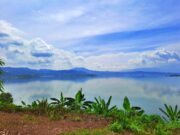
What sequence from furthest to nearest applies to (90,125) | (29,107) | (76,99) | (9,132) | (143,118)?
(76,99) → (29,107) → (143,118) → (90,125) → (9,132)

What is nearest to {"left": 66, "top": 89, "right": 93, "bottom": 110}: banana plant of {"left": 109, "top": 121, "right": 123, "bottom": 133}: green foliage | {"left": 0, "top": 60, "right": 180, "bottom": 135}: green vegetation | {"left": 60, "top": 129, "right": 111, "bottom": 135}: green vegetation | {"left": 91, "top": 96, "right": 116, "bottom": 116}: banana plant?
{"left": 0, "top": 60, "right": 180, "bottom": 135}: green vegetation

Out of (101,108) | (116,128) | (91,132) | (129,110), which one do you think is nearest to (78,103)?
(101,108)

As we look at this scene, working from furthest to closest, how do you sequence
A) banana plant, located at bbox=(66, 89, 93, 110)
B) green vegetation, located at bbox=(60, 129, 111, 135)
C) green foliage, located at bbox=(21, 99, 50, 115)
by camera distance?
1. banana plant, located at bbox=(66, 89, 93, 110)
2. green foliage, located at bbox=(21, 99, 50, 115)
3. green vegetation, located at bbox=(60, 129, 111, 135)

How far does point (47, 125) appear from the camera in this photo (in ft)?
72.6

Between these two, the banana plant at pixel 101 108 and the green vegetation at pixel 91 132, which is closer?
the green vegetation at pixel 91 132

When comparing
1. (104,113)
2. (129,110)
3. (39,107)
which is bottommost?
(104,113)

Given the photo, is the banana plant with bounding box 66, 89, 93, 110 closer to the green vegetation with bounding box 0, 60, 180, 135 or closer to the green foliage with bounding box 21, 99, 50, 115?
→ the green vegetation with bounding box 0, 60, 180, 135

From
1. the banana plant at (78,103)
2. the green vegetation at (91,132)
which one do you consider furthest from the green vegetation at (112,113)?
the green vegetation at (91,132)

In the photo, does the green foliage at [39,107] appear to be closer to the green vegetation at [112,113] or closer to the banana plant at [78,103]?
the green vegetation at [112,113]

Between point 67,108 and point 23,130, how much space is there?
9479 mm

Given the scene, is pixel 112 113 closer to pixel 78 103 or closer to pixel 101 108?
pixel 101 108

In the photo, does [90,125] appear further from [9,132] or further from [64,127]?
[9,132]

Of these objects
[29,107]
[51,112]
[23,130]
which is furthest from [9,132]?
[29,107]

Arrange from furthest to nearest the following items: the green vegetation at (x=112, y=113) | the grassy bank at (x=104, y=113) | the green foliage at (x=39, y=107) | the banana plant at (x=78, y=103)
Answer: the banana plant at (x=78, y=103) < the green foliage at (x=39, y=107) < the grassy bank at (x=104, y=113) < the green vegetation at (x=112, y=113)
